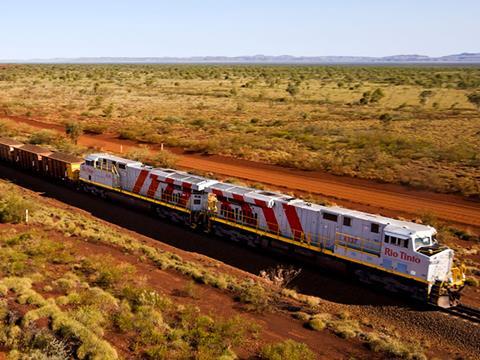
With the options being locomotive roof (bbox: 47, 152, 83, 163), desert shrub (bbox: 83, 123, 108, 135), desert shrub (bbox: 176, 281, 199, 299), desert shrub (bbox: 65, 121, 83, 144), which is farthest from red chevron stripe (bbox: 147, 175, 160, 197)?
desert shrub (bbox: 83, 123, 108, 135)

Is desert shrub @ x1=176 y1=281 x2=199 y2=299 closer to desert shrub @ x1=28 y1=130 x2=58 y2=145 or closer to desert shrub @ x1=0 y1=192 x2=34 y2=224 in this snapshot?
desert shrub @ x1=0 y1=192 x2=34 y2=224

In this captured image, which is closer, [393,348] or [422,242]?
[393,348]

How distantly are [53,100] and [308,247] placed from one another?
84014mm

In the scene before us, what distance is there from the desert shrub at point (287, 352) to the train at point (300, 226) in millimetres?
8060

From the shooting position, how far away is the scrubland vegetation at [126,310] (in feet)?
48.7

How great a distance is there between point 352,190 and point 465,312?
21152mm

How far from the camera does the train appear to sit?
21.1 m

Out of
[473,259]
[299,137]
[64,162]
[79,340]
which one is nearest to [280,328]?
[79,340]

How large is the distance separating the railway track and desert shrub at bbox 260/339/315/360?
848 cm

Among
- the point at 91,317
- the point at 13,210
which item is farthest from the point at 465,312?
the point at 13,210

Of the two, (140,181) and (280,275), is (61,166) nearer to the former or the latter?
(140,181)

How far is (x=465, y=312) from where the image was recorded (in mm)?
20344

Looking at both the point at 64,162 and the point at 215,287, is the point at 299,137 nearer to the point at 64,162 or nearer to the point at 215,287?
the point at 64,162

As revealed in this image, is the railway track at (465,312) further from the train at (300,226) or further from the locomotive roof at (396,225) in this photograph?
the locomotive roof at (396,225)
